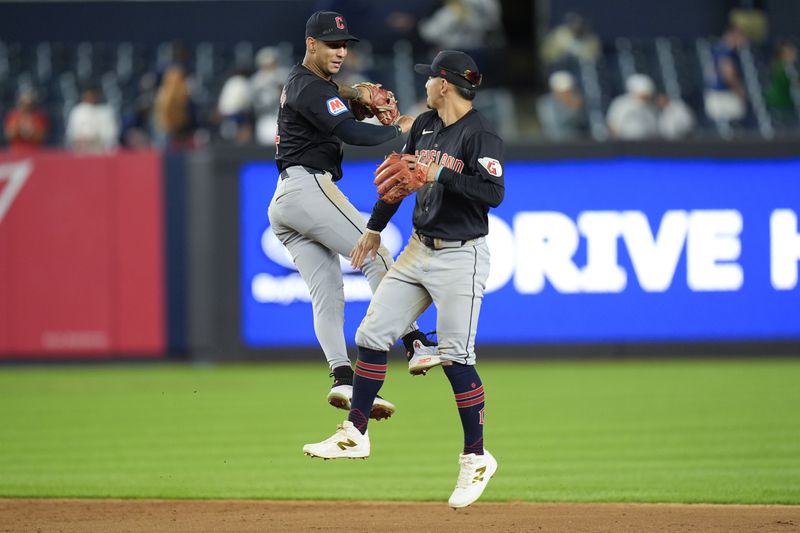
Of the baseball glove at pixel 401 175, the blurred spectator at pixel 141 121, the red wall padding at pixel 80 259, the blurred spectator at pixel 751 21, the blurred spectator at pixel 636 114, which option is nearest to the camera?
the baseball glove at pixel 401 175

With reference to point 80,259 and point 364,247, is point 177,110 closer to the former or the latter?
point 80,259

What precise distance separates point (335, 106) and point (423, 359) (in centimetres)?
140

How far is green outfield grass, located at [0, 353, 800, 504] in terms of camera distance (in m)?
8.71

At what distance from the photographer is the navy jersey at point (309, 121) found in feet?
22.3

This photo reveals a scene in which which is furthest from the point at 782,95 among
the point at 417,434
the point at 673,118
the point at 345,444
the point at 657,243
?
the point at 345,444

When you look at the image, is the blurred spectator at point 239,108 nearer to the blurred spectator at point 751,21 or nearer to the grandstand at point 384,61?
the grandstand at point 384,61

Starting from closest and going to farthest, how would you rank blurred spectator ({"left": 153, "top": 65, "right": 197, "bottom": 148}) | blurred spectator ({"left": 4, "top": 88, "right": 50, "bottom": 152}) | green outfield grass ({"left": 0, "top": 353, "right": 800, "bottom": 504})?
green outfield grass ({"left": 0, "top": 353, "right": 800, "bottom": 504})
blurred spectator ({"left": 153, "top": 65, "right": 197, "bottom": 148})
blurred spectator ({"left": 4, "top": 88, "right": 50, "bottom": 152})

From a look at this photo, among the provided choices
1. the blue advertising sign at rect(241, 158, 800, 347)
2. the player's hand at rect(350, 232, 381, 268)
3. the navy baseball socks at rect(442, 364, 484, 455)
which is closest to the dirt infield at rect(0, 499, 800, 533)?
the navy baseball socks at rect(442, 364, 484, 455)

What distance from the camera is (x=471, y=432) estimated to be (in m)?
7.09

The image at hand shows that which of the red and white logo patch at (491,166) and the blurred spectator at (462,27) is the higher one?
the blurred spectator at (462,27)

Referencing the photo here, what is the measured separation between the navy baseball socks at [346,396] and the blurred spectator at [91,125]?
9.75m

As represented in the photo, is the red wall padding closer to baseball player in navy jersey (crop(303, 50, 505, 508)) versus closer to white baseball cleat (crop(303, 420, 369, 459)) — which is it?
baseball player in navy jersey (crop(303, 50, 505, 508))

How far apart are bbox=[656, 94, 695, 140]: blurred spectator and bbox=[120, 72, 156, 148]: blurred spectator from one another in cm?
642

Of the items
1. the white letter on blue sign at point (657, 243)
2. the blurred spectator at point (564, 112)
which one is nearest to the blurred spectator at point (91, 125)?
the blurred spectator at point (564, 112)
